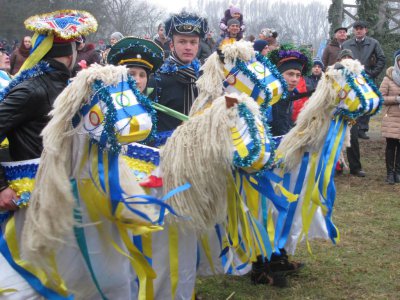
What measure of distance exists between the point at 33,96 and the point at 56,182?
19.2 inches

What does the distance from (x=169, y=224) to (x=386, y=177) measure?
586 centimetres

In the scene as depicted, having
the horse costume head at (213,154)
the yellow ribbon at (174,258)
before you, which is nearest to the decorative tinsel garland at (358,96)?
the horse costume head at (213,154)

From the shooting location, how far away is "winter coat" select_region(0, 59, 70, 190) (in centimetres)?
282

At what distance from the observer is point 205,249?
3.81 metres

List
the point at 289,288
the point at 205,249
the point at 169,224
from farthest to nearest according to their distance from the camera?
the point at 289,288, the point at 205,249, the point at 169,224

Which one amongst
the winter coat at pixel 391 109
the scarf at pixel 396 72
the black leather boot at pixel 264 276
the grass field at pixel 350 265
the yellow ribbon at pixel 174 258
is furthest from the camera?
the winter coat at pixel 391 109

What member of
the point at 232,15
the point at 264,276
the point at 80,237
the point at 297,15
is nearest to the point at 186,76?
the point at 80,237

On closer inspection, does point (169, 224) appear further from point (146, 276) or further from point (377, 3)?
point (377, 3)

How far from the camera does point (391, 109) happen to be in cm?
794

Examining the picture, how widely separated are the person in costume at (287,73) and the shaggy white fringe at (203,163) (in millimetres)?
1488

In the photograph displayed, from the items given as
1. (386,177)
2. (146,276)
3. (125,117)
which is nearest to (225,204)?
(146,276)

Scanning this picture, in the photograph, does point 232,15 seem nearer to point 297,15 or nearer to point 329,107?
point 329,107

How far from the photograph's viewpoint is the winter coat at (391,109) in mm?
7832

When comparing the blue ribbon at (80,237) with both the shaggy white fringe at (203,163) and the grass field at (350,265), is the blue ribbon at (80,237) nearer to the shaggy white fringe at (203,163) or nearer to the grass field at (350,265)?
the shaggy white fringe at (203,163)
